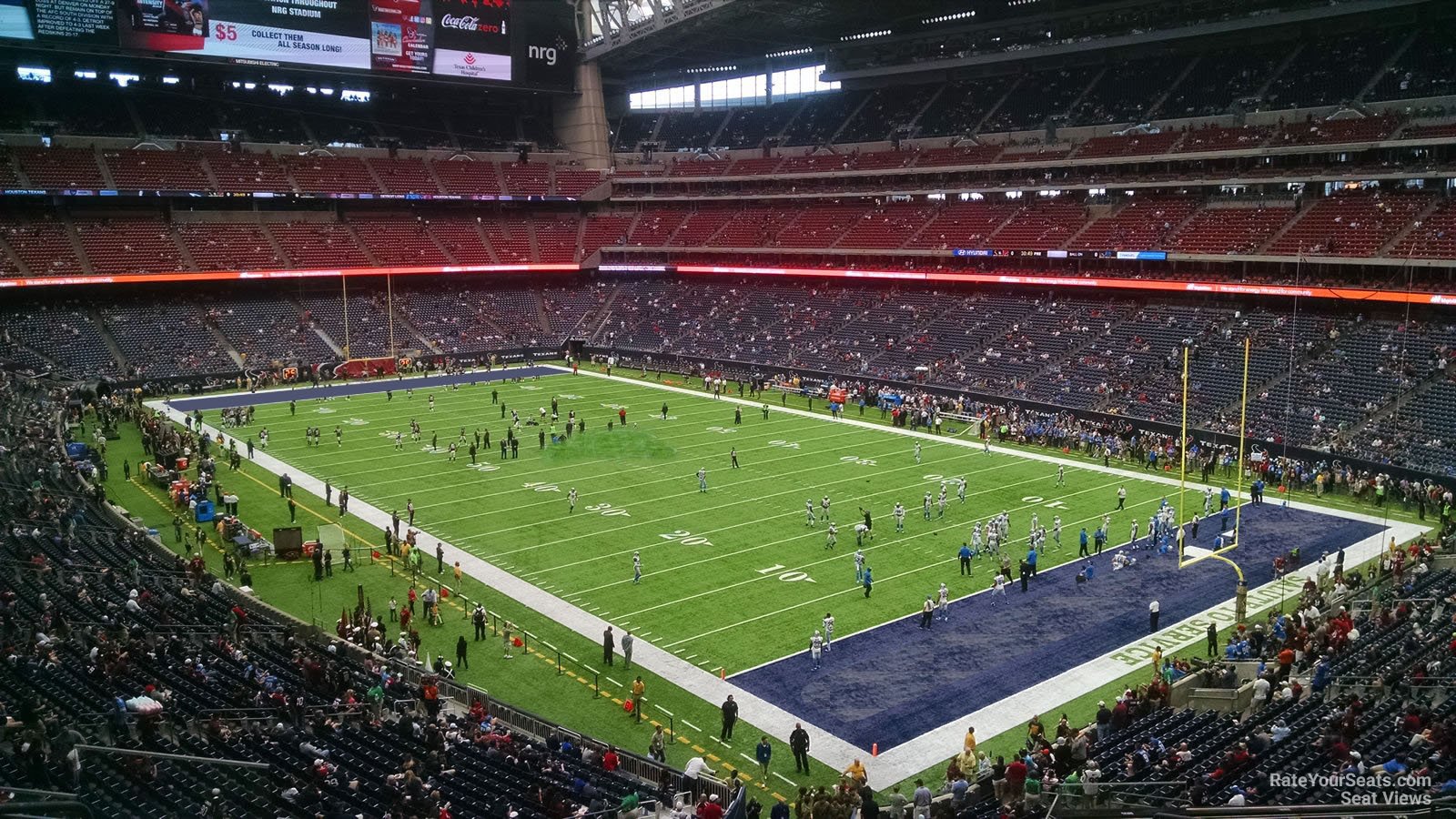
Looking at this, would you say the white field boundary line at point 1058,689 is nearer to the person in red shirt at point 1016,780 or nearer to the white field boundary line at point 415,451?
the person in red shirt at point 1016,780

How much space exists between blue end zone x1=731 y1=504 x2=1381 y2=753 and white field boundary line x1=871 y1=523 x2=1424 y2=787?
245 millimetres

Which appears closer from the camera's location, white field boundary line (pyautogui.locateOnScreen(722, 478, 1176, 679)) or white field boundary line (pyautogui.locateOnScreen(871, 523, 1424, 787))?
white field boundary line (pyautogui.locateOnScreen(871, 523, 1424, 787))

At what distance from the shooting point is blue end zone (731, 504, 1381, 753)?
20.3 meters

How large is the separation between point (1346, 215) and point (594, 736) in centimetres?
4358

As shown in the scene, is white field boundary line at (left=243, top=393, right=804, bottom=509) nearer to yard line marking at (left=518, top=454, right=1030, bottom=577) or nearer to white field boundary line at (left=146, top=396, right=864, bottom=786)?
yard line marking at (left=518, top=454, right=1030, bottom=577)

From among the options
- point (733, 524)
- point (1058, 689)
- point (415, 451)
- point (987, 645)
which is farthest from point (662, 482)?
point (1058, 689)

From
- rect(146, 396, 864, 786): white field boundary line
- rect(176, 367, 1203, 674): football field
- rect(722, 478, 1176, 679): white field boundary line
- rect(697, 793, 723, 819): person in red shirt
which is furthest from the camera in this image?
rect(176, 367, 1203, 674): football field

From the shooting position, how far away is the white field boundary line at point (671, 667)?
19.1 meters

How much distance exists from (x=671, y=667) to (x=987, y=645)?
22.9 ft

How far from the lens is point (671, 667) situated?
22.2m

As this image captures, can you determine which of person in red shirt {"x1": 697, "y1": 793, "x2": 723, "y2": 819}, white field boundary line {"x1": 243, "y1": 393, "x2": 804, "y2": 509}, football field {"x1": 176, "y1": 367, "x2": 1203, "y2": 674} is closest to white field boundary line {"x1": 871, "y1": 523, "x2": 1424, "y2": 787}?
person in red shirt {"x1": 697, "y1": 793, "x2": 723, "y2": 819}

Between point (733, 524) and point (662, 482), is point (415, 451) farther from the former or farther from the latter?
point (733, 524)

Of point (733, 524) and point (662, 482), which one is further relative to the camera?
point (662, 482)

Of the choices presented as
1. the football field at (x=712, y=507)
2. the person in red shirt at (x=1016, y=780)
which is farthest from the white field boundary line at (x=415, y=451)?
the person in red shirt at (x=1016, y=780)
